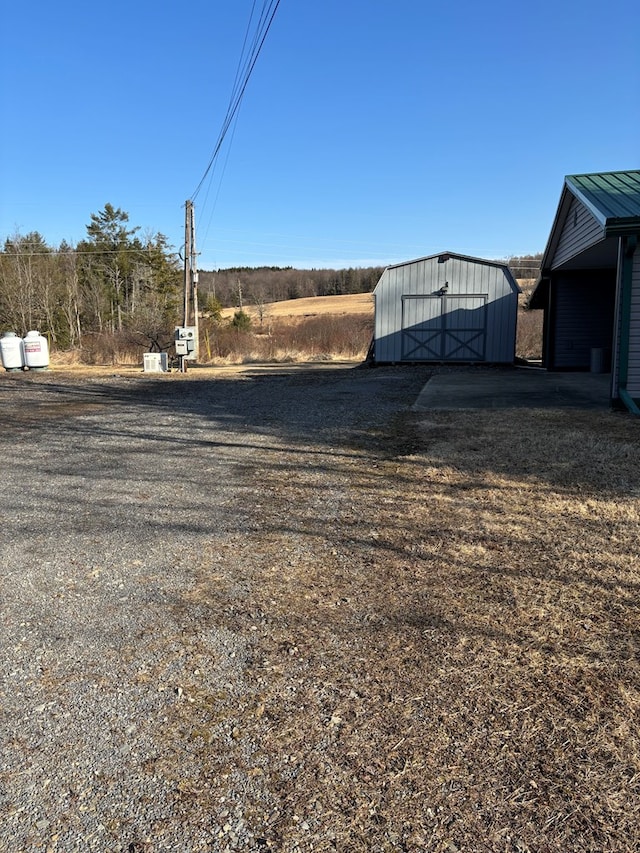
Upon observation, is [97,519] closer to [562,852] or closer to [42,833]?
[42,833]

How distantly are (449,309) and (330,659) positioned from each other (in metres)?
19.6

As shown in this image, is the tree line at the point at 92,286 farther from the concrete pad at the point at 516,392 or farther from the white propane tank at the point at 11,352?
the concrete pad at the point at 516,392

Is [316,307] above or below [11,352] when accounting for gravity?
above

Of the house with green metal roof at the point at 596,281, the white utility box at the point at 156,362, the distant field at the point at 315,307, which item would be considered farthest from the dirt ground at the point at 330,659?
the distant field at the point at 315,307

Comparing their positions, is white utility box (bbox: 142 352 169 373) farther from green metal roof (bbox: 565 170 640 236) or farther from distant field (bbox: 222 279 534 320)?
distant field (bbox: 222 279 534 320)

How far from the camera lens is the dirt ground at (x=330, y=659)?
1.65 m

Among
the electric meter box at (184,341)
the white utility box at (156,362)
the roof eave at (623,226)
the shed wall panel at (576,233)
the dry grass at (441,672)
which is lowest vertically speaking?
the dry grass at (441,672)

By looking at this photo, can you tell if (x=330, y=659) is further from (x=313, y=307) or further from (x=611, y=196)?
(x=313, y=307)

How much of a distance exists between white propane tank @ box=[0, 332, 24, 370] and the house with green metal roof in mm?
17230

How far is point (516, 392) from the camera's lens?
11.7 m

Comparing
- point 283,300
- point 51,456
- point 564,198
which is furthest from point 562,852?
point 283,300

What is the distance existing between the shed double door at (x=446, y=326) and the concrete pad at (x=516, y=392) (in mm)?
4974

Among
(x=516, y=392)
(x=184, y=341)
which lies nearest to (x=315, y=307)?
(x=184, y=341)

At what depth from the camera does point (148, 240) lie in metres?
45.6
